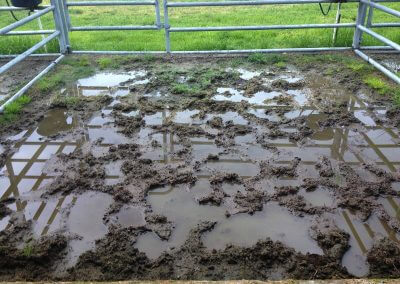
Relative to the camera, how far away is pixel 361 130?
Result: 4.39 metres

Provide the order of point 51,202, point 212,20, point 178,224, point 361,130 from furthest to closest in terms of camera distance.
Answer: point 212,20 → point 361,130 → point 51,202 → point 178,224

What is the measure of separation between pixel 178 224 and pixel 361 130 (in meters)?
2.47

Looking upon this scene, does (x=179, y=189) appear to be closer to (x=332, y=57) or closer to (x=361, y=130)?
(x=361, y=130)

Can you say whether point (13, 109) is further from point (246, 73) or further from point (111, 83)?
point (246, 73)

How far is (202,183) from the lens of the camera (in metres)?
3.52

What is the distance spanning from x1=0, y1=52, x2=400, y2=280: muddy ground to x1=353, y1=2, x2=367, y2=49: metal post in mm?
1691

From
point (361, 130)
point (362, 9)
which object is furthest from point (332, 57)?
point (361, 130)

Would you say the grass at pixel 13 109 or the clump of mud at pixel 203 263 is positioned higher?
the grass at pixel 13 109

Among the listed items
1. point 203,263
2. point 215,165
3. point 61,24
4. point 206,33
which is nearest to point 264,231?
point 203,263

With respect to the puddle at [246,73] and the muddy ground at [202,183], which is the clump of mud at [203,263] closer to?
the muddy ground at [202,183]

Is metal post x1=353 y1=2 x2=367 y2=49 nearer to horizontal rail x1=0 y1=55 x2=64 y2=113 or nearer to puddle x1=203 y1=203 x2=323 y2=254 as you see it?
puddle x1=203 y1=203 x2=323 y2=254

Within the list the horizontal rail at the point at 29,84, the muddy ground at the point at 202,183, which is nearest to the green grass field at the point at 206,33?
the horizontal rail at the point at 29,84

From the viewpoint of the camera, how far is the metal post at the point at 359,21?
6714 mm

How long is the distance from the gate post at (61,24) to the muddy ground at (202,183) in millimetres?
1671
